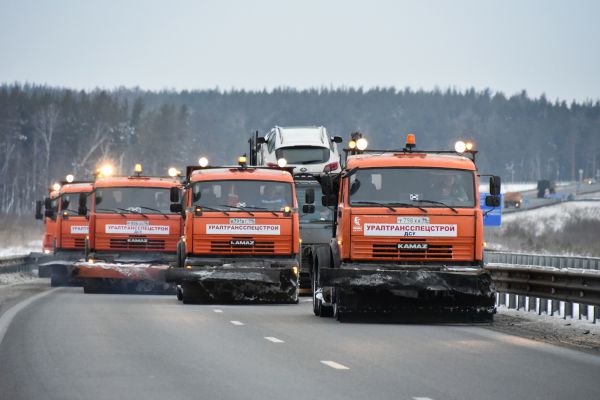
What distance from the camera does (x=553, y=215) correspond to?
12662cm

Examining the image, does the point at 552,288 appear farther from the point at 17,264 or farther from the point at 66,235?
the point at 17,264

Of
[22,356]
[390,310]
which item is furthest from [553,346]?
[22,356]

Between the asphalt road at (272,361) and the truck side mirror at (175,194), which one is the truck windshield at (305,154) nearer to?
the truck side mirror at (175,194)

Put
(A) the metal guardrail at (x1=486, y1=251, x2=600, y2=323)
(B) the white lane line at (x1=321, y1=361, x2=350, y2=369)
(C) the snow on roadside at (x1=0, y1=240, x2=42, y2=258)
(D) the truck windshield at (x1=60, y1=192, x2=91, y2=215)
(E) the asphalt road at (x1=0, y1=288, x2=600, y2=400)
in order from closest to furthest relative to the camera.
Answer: (E) the asphalt road at (x1=0, y1=288, x2=600, y2=400)
(B) the white lane line at (x1=321, y1=361, x2=350, y2=369)
(A) the metal guardrail at (x1=486, y1=251, x2=600, y2=323)
(D) the truck windshield at (x1=60, y1=192, x2=91, y2=215)
(C) the snow on roadside at (x1=0, y1=240, x2=42, y2=258)

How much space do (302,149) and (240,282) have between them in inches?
494

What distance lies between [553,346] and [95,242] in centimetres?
1607

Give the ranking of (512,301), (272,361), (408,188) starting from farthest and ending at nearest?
(512,301) < (408,188) < (272,361)

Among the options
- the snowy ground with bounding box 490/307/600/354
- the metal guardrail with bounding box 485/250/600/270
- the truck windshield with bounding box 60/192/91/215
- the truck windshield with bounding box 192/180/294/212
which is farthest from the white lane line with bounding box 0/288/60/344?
the metal guardrail with bounding box 485/250/600/270

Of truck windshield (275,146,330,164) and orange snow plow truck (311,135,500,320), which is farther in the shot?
truck windshield (275,146,330,164)

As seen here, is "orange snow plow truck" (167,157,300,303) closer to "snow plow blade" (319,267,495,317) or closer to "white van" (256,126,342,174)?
"snow plow blade" (319,267,495,317)

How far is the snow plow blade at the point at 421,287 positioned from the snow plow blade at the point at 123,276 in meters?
9.55

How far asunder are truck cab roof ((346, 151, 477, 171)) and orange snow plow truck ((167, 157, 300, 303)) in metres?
4.53

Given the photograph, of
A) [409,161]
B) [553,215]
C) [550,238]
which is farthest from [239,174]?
[553,215]

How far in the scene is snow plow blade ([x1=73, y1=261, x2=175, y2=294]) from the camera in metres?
28.5
